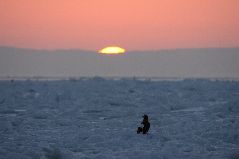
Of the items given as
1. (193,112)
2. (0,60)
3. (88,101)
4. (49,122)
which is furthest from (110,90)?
(0,60)

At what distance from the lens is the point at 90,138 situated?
1541 cm

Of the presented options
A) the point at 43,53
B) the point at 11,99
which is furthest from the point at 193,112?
the point at 43,53

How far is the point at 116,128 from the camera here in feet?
57.6

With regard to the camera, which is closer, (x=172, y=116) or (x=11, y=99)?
(x=172, y=116)

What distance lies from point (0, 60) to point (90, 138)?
129506 millimetres

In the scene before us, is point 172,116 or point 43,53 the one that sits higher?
point 43,53

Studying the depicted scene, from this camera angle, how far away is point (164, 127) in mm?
17625

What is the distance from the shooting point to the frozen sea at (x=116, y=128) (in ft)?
43.5

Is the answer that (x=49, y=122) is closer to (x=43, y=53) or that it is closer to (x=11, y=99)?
(x=11, y=99)

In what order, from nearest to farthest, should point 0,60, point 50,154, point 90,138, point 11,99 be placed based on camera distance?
point 50,154 → point 90,138 → point 11,99 → point 0,60

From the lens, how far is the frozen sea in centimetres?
1327

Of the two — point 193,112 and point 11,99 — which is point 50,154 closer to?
point 193,112

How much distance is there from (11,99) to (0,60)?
115634 millimetres

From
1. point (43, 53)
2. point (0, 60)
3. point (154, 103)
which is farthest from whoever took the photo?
point (43, 53)
